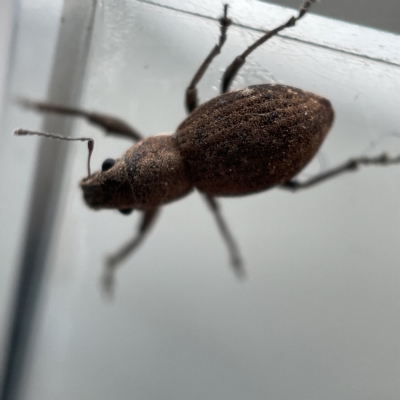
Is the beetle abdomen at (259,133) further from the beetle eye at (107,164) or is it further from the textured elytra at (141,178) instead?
the beetle eye at (107,164)

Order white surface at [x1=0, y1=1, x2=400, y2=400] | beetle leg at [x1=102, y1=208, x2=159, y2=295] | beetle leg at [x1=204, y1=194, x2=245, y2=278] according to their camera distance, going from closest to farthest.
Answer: white surface at [x1=0, y1=1, x2=400, y2=400]
beetle leg at [x1=102, y1=208, x2=159, y2=295]
beetle leg at [x1=204, y1=194, x2=245, y2=278]

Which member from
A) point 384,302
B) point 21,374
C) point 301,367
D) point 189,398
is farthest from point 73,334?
point 384,302

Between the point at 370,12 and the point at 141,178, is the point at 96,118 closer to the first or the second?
the point at 141,178

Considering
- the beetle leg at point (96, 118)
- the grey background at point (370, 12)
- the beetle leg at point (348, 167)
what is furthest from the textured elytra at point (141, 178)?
the grey background at point (370, 12)

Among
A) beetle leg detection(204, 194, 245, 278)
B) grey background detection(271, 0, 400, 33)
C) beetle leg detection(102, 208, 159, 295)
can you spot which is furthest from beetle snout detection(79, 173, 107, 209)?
grey background detection(271, 0, 400, 33)

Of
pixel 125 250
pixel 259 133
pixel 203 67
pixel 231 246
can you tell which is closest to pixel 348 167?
pixel 259 133

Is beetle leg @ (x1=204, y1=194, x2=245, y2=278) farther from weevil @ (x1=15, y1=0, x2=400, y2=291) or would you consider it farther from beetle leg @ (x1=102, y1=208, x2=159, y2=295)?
weevil @ (x1=15, y1=0, x2=400, y2=291)
